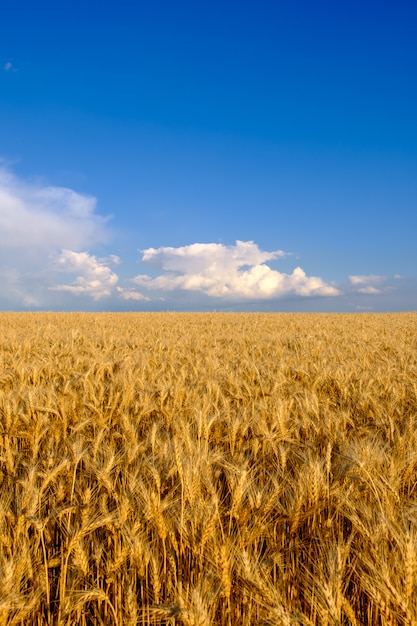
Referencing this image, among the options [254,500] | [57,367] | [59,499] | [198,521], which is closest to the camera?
[198,521]

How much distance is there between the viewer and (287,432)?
2.65 meters

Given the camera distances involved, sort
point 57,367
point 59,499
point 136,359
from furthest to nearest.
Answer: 1. point 136,359
2. point 57,367
3. point 59,499

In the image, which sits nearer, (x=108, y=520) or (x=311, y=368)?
(x=108, y=520)

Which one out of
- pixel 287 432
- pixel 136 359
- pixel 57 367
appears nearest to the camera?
pixel 287 432

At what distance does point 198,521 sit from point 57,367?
3.74 metres

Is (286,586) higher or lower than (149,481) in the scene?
lower

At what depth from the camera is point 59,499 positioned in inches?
73.0

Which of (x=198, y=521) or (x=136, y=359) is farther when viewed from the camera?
(x=136, y=359)

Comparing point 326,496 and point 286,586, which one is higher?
point 326,496

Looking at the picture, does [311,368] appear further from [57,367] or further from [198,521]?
[198,521]

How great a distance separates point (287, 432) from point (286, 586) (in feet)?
4.10

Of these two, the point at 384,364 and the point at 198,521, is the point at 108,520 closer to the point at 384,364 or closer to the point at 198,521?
the point at 198,521

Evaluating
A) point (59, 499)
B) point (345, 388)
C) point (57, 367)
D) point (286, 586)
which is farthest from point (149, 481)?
point (57, 367)

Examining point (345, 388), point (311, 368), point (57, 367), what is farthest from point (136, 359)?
point (345, 388)
